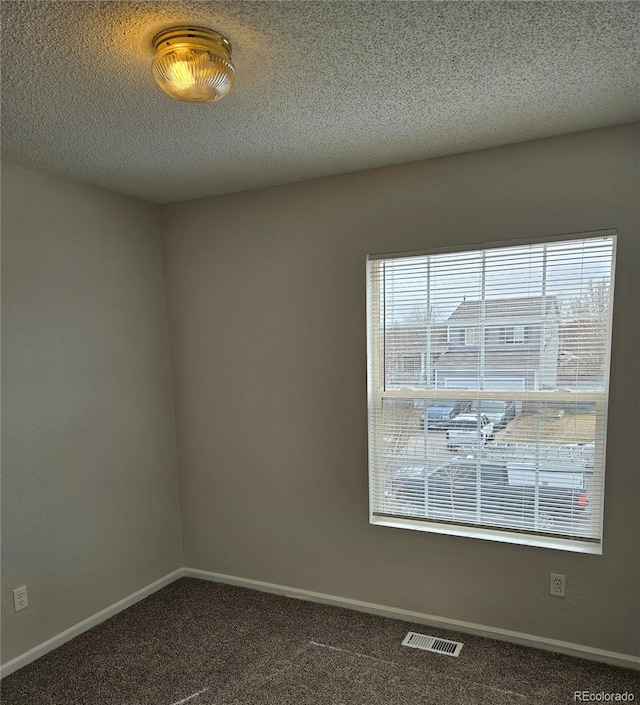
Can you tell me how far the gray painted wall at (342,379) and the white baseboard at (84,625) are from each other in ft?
0.84

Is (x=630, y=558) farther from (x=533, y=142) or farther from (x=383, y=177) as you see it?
(x=383, y=177)

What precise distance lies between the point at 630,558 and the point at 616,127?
1989 millimetres

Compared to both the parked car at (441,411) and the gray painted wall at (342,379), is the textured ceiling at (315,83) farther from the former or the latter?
the parked car at (441,411)

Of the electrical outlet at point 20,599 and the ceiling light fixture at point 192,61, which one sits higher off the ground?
the ceiling light fixture at point 192,61

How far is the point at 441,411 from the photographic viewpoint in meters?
2.79

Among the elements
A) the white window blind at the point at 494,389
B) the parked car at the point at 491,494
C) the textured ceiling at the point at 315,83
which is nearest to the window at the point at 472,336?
the white window blind at the point at 494,389

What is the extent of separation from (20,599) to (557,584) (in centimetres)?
268

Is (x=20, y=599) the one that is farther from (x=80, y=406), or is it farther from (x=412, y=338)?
(x=412, y=338)

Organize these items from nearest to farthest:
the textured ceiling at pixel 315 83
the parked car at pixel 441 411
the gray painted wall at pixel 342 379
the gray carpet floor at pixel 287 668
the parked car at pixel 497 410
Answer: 1. the textured ceiling at pixel 315 83
2. the gray carpet floor at pixel 287 668
3. the gray painted wall at pixel 342 379
4. the parked car at pixel 497 410
5. the parked car at pixel 441 411

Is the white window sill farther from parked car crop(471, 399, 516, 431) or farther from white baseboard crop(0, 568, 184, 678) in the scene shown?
white baseboard crop(0, 568, 184, 678)

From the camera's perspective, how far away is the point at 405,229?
2.80 m

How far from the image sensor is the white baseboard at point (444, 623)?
245 cm

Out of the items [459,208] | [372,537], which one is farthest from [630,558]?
[459,208]

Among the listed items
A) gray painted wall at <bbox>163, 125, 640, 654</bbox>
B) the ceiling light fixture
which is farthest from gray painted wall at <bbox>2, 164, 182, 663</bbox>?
the ceiling light fixture
